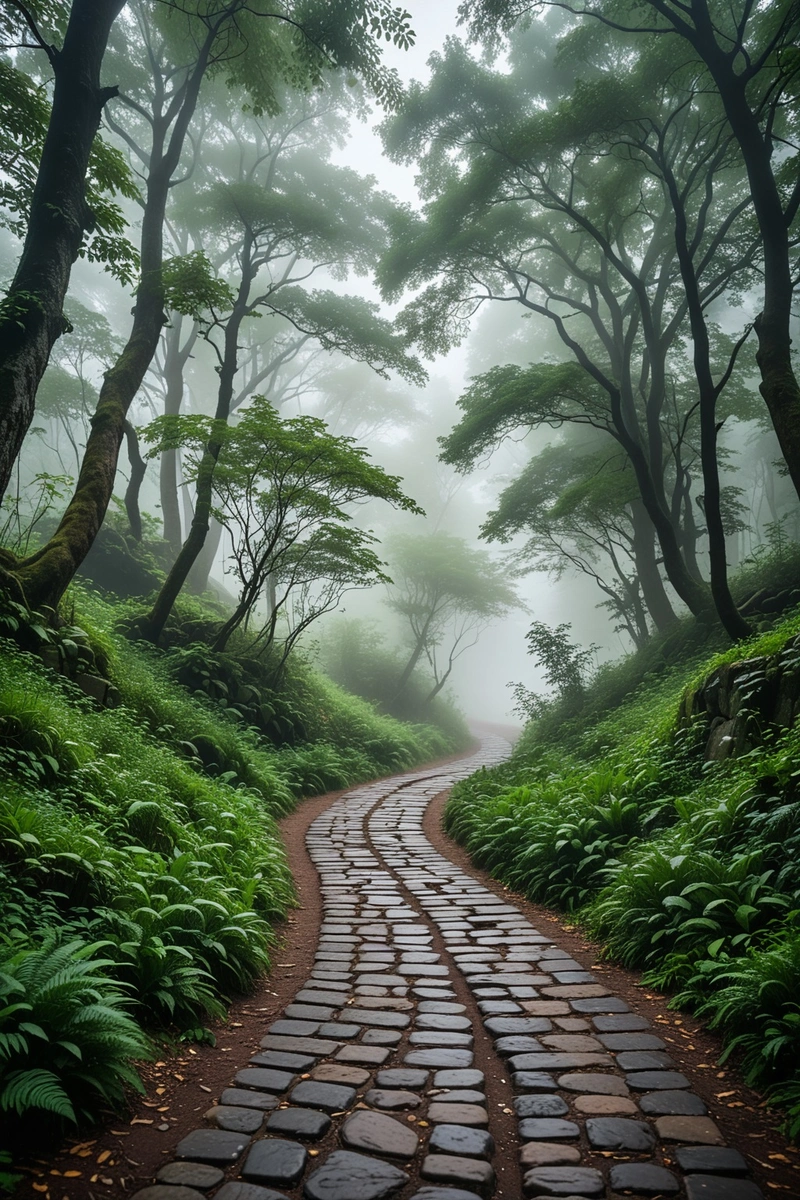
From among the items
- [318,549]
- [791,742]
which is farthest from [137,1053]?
[318,549]

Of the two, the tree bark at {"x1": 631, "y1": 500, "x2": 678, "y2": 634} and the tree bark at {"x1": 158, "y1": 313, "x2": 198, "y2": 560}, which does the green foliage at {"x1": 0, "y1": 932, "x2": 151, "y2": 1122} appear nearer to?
the tree bark at {"x1": 631, "y1": 500, "x2": 678, "y2": 634}

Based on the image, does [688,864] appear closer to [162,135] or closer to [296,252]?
[162,135]

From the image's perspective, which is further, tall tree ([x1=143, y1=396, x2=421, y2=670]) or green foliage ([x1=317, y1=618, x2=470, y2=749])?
green foliage ([x1=317, y1=618, x2=470, y2=749])

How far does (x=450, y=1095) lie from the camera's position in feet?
8.14

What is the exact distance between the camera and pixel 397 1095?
247 centimetres

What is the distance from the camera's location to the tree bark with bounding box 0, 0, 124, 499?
18.1 feet

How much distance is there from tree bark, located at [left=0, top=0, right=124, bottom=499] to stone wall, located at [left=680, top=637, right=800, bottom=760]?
6.54 m

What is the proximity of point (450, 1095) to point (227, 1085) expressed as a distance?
92 cm

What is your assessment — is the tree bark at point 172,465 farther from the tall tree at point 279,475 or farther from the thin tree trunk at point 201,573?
the tall tree at point 279,475

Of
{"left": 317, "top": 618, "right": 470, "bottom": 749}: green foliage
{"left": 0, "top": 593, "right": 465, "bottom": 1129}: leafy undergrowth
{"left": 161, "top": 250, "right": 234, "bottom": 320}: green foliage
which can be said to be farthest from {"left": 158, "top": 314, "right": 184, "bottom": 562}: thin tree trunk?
{"left": 0, "top": 593, "right": 465, "bottom": 1129}: leafy undergrowth

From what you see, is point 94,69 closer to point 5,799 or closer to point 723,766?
point 5,799

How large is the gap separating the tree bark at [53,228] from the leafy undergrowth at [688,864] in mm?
5705

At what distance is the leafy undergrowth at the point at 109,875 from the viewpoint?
2316mm

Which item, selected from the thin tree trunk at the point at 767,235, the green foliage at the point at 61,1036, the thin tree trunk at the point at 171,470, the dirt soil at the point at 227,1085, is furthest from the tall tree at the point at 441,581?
the green foliage at the point at 61,1036
